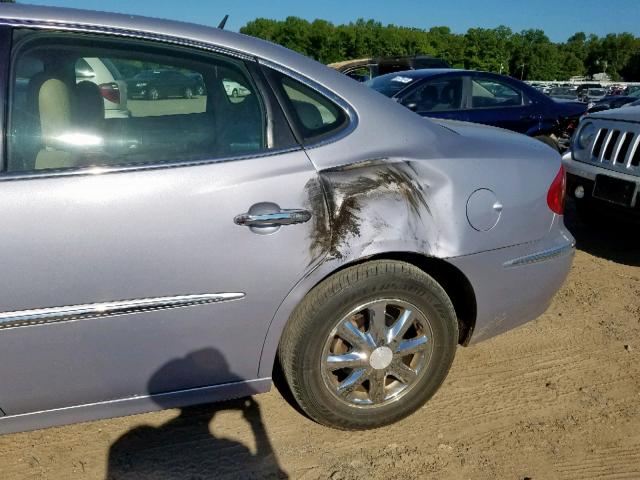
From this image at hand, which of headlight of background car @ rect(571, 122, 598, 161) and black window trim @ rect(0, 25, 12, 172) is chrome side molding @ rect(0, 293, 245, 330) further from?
headlight of background car @ rect(571, 122, 598, 161)

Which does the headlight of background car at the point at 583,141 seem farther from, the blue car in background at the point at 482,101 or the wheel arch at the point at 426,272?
the wheel arch at the point at 426,272

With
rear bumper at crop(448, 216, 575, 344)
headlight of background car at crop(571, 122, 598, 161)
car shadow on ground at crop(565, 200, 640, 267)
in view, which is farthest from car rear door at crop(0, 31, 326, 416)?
headlight of background car at crop(571, 122, 598, 161)

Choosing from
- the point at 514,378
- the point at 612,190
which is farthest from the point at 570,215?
the point at 514,378

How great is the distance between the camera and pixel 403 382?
2.39 metres

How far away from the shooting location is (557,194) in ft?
8.39

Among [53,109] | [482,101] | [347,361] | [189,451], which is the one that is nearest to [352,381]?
[347,361]

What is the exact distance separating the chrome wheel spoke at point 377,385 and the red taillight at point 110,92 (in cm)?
152

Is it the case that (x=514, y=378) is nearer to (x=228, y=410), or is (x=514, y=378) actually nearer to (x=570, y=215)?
(x=228, y=410)

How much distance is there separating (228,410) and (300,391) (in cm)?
51

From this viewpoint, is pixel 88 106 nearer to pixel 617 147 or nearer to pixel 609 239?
pixel 617 147

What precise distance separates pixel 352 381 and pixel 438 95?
5126 mm

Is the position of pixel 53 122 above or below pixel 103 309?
above

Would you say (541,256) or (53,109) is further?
(541,256)

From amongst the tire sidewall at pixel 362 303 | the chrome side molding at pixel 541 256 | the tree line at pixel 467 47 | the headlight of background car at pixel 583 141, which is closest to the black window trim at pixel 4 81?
the tire sidewall at pixel 362 303
